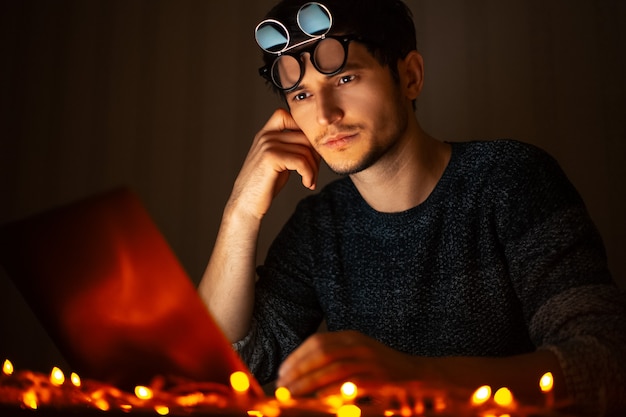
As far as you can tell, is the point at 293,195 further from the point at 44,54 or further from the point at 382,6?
the point at 44,54

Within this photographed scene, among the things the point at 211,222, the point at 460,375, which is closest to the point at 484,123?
the point at 211,222

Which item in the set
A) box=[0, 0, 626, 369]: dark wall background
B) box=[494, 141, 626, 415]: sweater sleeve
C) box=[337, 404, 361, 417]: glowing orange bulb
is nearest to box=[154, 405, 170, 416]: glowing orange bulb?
box=[337, 404, 361, 417]: glowing orange bulb

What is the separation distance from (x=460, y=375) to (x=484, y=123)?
1.21 m

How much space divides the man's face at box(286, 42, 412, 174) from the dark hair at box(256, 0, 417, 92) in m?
0.04

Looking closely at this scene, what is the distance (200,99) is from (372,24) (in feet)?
2.52

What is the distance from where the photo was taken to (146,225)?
1.97ft

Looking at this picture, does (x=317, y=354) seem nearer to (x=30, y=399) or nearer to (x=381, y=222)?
(x=30, y=399)

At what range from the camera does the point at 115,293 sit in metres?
0.64

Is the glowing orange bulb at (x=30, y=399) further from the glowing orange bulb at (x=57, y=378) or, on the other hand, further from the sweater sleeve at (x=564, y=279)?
the sweater sleeve at (x=564, y=279)

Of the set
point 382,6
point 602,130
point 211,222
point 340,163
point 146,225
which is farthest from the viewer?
point 211,222

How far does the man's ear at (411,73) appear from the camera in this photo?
1359 mm

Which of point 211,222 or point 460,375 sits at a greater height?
point 211,222

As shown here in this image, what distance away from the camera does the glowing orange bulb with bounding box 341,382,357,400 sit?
1.79 ft

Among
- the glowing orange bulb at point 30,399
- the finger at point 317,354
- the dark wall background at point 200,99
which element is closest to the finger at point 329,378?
the finger at point 317,354
